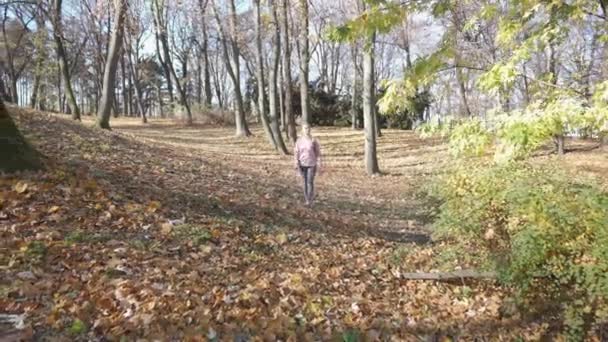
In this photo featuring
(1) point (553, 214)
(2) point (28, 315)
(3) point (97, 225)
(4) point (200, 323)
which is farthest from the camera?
(3) point (97, 225)

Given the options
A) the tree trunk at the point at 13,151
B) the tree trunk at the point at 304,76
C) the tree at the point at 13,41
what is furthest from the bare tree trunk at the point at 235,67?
the tree trunk at the point at 13,151

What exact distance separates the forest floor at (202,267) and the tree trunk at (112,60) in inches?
173

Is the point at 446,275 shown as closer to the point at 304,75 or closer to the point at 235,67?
the point at 304,75

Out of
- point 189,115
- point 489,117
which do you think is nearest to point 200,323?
point 489,117

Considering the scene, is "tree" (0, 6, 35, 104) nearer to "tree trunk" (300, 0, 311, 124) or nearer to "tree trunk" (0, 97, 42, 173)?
"tree trunk" (300, 0, 311, 124)

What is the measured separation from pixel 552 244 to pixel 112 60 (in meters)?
12.6

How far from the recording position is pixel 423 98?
3144 centimetres

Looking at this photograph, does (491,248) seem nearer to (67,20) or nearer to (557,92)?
(557,92)

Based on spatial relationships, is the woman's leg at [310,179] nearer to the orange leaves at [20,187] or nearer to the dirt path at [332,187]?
the dirt path at [332,187]

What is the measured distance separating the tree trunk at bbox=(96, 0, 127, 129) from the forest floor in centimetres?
440

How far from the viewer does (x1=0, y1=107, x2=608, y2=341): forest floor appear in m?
4.18

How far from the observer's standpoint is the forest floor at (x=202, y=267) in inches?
165

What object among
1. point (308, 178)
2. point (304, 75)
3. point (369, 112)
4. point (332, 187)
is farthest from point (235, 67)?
point (308, 178)

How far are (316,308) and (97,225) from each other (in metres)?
2.85
